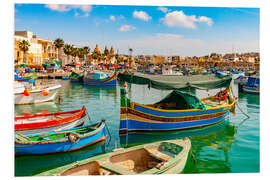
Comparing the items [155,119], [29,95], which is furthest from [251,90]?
[29,95]

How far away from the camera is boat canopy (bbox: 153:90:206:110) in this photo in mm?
11805

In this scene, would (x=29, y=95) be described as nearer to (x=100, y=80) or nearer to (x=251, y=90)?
(x=100, y=80)

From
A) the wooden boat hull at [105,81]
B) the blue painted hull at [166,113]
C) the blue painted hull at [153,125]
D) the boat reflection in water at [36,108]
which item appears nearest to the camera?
the blue painted hull at [166,113]

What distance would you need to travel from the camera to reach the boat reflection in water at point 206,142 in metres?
7.82

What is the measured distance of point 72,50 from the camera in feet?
196

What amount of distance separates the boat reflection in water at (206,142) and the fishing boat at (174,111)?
0.30 meters

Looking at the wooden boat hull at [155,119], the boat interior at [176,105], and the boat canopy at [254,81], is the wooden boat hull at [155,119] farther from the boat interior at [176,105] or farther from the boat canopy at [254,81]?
the boat canopy at [254,81]

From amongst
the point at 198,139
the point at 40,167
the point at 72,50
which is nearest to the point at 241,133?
the point at 198,139

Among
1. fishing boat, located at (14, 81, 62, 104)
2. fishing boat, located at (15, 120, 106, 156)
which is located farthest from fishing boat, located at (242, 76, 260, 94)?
fishing boat, located at (15, 120, 106, 156)

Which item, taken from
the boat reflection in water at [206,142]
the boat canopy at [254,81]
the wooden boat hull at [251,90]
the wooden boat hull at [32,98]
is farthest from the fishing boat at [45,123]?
the boat canopy at [254,81]

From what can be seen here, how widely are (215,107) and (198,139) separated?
249cm

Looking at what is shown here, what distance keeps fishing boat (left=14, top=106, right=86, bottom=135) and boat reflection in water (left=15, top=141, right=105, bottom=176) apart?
171cm
